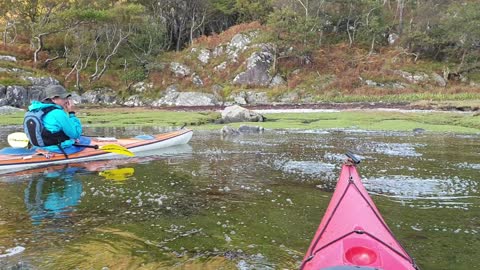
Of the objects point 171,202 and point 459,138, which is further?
point 459,138

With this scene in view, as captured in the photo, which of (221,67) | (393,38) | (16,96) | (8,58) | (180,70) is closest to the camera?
(16,96)

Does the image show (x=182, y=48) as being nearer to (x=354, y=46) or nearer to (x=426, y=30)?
(x=354, y=46)

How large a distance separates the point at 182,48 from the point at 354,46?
22759mm

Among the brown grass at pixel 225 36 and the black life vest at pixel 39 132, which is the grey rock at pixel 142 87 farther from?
the black life vest at pixel 39 132

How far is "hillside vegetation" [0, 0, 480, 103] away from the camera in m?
41.9

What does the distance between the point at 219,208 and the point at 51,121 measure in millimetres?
5076

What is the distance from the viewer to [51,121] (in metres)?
9.33

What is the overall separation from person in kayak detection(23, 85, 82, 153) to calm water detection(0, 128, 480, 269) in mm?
734

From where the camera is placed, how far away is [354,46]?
49.8 metres

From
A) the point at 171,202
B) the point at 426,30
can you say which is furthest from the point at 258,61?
the point at 171,202

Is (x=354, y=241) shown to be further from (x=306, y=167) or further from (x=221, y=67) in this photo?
(x=221, y=67)

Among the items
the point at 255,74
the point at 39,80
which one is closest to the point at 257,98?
the point at 255,74

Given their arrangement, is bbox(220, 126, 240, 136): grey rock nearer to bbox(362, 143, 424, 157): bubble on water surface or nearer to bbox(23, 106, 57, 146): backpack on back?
bbox(362, 143, 424, 157): bubble on water surface

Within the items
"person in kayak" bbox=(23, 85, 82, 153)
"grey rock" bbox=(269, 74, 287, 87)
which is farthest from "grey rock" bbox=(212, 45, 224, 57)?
"person in kayak" bbox=(23, 85, 82, 153)
